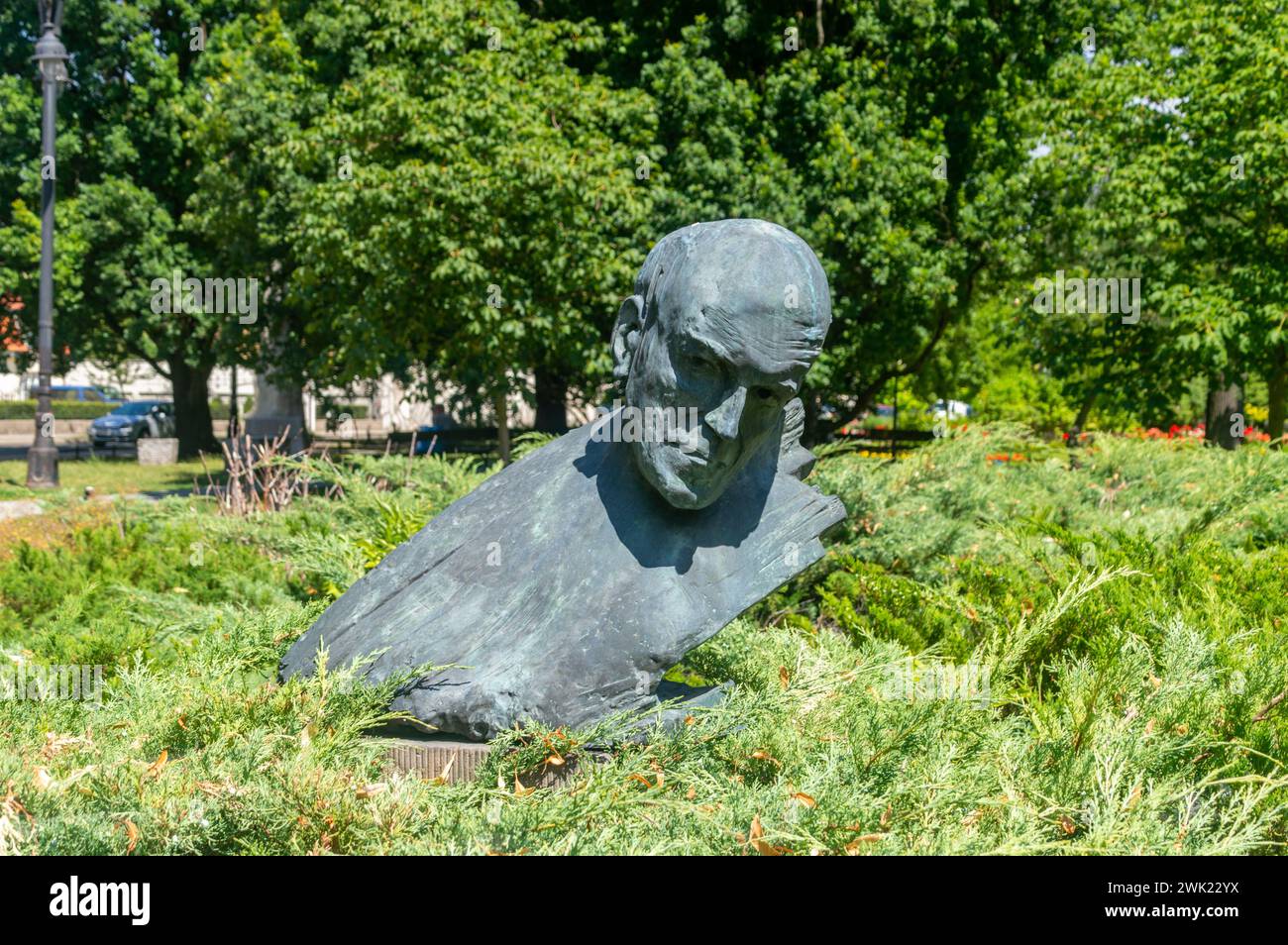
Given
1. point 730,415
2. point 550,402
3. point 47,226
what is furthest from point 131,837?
point 47,226

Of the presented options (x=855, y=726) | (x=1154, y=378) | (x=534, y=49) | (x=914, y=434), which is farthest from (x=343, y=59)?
(x=855, y=726)

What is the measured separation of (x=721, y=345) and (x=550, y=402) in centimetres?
1750

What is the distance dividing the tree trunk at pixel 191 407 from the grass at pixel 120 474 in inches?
23.6

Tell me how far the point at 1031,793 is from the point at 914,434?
1756cm

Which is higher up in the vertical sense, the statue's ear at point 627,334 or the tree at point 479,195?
the tree at point 479,195

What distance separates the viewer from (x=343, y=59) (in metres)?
18.2

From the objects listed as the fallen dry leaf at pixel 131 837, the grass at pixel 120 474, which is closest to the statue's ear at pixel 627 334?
the fallen dry leaf at pixel 131 837

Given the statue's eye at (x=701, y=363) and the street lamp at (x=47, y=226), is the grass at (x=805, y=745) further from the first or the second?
the street lamp at (x=47, y=226)

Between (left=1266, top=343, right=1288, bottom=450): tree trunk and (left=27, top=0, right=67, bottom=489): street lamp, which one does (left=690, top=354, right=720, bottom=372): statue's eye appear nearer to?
(left=1266, top=343, right=1288, bottom=450): tree trunk

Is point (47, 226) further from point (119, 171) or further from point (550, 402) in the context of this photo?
point (550, 402)

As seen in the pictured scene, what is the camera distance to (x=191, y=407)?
94.0 ft

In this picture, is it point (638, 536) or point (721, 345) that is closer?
point (721, 345)

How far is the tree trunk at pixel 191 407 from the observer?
2809 centimetres

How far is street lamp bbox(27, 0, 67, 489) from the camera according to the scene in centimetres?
1789
